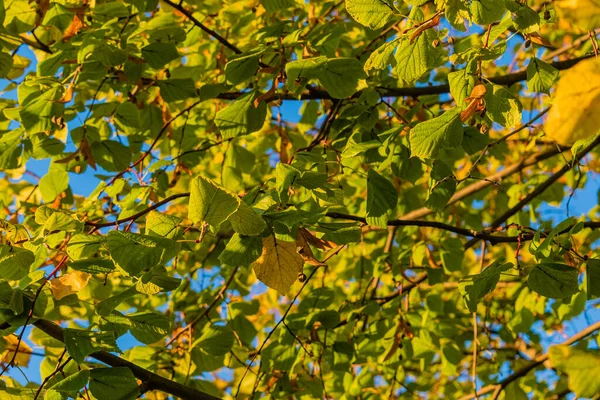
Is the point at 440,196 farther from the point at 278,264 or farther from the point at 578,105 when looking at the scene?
the point at 578,105

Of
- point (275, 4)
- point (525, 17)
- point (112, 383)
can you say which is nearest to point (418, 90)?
point (275, 4)

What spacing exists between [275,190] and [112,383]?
59cm

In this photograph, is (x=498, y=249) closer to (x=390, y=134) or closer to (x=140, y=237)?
(x=390, y=134)

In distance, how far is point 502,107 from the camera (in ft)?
4.49

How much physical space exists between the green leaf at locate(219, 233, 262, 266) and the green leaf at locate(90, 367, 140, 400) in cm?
41

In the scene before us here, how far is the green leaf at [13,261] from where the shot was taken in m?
1.46

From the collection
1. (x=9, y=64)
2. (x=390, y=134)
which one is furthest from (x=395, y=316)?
(x=9, y=64)

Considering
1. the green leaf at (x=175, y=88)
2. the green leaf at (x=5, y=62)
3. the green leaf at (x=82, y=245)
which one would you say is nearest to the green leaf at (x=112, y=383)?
the green leaf at (x=82, y=245)

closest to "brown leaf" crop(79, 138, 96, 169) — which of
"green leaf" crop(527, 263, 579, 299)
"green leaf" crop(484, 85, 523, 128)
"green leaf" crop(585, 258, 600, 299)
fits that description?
"green leaf" crop(484, 85, 523, 128)

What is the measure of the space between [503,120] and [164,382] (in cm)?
110

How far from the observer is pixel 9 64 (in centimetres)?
224

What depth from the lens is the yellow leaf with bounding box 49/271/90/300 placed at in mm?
1405

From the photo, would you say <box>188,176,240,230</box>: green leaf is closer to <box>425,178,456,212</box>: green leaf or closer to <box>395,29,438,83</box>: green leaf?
<box>395,29,438,83</box>: green leaf

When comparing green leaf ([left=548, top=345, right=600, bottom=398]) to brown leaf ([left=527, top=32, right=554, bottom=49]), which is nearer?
green leaf ([left=548, top=345, right=600, bottom=398])
